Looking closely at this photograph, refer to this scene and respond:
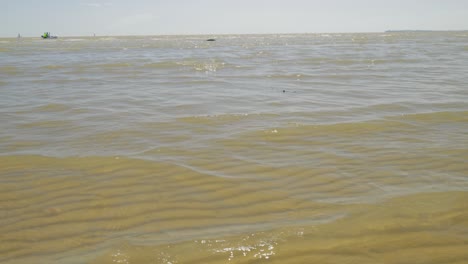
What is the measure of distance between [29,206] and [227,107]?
382 centimetres

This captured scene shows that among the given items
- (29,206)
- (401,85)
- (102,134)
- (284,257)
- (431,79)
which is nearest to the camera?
(284,257)

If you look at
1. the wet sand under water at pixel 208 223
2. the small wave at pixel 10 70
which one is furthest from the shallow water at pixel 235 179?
the small wave at pixel 10 70

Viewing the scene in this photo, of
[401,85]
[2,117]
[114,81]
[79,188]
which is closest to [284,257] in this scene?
[79,188]

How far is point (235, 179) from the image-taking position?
11.0 feet

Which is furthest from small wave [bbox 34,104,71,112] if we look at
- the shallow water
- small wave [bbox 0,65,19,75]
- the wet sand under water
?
small wave [bbox 0,65,19,75]

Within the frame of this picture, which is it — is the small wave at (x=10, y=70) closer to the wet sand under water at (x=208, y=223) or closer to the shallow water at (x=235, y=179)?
the shallow water at (x=235, y=179)

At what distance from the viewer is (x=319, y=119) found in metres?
5.37

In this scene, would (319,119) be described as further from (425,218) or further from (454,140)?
(425,218)

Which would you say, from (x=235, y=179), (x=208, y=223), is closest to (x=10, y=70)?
(x=235, y=179)

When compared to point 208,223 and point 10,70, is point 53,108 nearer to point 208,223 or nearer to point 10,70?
point 208,223

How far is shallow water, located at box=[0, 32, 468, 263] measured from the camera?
2350 millimetres

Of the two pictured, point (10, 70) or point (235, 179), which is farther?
point (10, 70)

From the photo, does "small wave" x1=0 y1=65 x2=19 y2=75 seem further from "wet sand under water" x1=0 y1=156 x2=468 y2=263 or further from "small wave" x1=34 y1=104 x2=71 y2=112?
"wet sand under water" x1=0 y1=156 x2=468 y2=263

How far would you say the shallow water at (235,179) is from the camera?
2350 mm
